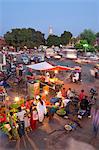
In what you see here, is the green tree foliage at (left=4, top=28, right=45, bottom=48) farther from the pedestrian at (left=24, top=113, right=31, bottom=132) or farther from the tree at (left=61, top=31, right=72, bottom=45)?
the pedestrian at (left=24, top=113, right=31, bottom=132)

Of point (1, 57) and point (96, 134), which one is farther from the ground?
point (1, 57)

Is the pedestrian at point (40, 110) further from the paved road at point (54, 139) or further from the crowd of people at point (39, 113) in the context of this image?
the paved road at point (54, 139)

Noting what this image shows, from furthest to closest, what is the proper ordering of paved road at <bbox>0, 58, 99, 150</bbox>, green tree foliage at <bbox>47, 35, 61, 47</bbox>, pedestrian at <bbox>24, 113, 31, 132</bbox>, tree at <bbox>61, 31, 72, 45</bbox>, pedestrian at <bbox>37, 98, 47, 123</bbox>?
tree at <bbox>61, 31, 72, 45</bbox>, green tree foliage at <bbox>47, 35, 61, 47</bbox>, pedestrian at <bbox>37, 98, 47, 123</bbox>, pedestrian at <bbox>24, 113, 31, 132</bbox>, paved road at <bbox>0, 58, 99, 150</bbox>

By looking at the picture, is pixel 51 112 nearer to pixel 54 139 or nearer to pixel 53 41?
pixel 54 139

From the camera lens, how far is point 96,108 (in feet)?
45.9

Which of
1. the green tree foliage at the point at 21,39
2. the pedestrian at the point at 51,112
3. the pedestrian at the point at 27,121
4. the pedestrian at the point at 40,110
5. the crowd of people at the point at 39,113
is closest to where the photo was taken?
the crowd of people at the point at 39,113

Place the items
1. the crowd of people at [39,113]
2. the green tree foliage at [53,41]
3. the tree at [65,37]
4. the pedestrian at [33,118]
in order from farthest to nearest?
the tree at [65,37] < the green tree foliage at [53,41] < the pedestrian at [33,118] < the crowd of people at [39,113]

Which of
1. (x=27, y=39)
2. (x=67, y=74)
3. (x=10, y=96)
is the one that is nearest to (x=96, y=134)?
(x=10, y=96)

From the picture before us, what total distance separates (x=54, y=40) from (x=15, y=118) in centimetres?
5465

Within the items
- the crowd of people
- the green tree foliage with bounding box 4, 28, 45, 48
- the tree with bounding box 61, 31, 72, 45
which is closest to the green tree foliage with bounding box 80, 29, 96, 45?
the tree with bounding box 61, 31, 72, 45

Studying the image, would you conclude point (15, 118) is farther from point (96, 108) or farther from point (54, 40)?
point (54, 40)

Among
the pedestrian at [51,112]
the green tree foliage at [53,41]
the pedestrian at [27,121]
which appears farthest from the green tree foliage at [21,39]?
the pedestrian at [27,121]

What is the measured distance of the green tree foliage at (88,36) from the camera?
223 ft

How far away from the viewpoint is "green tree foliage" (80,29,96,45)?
6788cm
